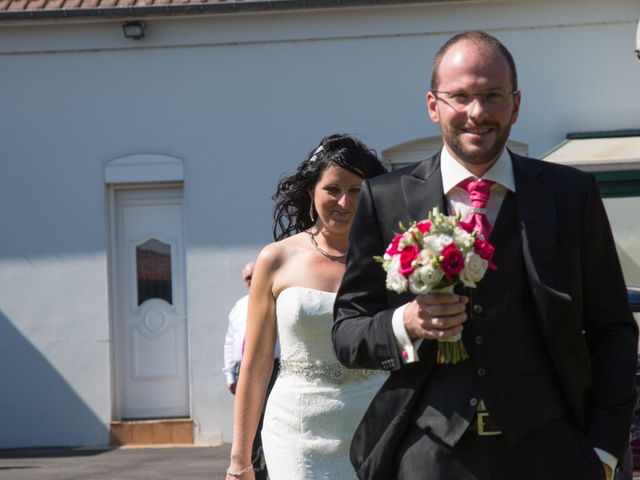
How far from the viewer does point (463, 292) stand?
12.5 ft

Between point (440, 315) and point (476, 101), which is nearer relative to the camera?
point (440, 315)

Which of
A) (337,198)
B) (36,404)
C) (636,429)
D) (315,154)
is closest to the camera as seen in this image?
(337,198)

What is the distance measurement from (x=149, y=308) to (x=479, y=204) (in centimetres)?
1406

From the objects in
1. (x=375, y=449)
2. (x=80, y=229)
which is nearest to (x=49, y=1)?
(x=80, y=229)

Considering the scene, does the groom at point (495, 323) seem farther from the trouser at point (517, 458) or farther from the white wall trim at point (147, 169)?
the white wall trim at point (147, 169)

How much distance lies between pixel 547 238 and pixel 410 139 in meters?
13.1

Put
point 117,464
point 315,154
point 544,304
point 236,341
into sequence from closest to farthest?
point 544,304 → point 315,154 → point 236,341 → point 117,464

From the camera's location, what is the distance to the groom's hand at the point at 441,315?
3.57m

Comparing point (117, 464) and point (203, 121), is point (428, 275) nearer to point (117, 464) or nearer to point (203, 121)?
point (117, 464)

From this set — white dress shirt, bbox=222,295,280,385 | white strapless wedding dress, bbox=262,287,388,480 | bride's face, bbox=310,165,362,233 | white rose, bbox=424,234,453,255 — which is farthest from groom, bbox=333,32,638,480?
white dress shirt, bbox=222,295,280,385

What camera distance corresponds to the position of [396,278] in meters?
3.66

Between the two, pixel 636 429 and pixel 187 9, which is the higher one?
pixel 187 9

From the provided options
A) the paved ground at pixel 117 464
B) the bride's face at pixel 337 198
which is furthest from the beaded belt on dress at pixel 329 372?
the paved ground at pixel 117 464

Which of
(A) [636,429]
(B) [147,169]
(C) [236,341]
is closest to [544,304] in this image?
(A) [636,429]
